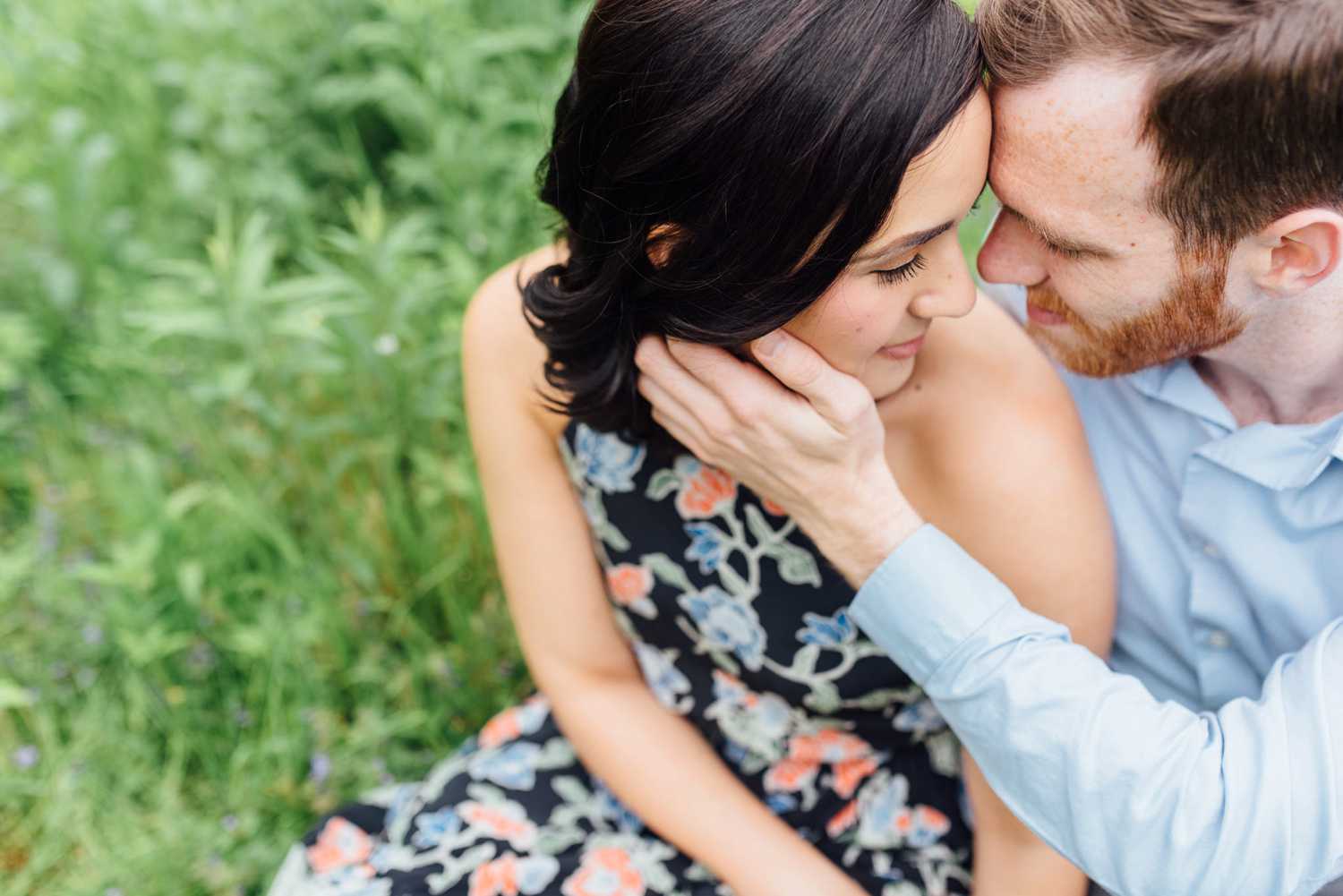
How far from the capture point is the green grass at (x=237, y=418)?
2.37 meters

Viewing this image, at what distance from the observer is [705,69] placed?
130cm

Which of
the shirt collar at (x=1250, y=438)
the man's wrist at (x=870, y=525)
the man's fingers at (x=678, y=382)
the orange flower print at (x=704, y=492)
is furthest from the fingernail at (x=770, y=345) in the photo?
the shirt collar at (x=1250, y=438)

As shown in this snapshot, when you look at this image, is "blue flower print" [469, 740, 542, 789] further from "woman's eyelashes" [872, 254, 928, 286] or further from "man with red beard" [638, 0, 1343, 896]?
"woman's eyelashes" [872, 254, 928, 286]

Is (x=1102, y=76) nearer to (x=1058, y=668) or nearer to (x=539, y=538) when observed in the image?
(x=1058, y=668)

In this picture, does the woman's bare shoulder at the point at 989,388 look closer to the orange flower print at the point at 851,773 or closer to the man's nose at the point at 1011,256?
the man's nose at the point at 1011,256

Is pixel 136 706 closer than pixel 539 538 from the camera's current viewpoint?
No

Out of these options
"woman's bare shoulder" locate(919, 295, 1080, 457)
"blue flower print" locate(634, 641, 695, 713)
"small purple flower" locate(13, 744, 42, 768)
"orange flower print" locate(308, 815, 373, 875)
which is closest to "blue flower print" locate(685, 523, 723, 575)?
"blue flower print" locate(634, 641, 695, 713)

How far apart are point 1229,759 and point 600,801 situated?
1.05 meters

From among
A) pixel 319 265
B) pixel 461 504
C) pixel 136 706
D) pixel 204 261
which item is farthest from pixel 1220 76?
pixel 204 261

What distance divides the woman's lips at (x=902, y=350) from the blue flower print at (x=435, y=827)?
106cm

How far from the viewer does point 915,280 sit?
1487 millimetres

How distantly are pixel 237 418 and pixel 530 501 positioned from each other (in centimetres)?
137

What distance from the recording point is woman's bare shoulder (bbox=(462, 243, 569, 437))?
6.14ft

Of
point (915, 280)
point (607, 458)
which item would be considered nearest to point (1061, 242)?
point (915, 280)
